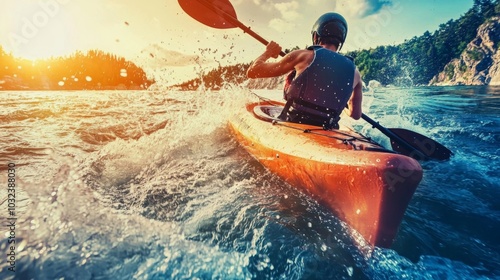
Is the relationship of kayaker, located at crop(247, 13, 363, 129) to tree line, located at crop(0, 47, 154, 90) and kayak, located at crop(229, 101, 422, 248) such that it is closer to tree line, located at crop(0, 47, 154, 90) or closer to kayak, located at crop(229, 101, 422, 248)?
kayak, located at crop(229, 101, 422, 248)

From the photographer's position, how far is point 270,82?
83875mm

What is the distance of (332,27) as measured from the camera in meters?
3.35

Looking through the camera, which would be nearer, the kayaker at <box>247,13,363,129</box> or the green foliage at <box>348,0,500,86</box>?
the kayaker at <box>247,13,363,129</box>

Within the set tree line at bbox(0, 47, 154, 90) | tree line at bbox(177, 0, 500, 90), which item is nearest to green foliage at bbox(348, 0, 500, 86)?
tree line at bbox(177, 0, 500, 90)

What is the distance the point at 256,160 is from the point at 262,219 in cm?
158

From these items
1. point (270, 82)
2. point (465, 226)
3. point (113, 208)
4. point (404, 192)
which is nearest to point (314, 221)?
point (404, 192)

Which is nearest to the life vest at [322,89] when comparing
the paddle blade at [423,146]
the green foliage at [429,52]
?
the paddle blade at [423,146]

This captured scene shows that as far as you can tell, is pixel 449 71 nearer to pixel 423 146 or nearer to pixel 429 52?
pixel 429 52

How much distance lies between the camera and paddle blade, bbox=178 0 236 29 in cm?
560

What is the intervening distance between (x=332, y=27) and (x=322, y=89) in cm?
93

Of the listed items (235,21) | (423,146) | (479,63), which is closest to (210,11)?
(235,21)

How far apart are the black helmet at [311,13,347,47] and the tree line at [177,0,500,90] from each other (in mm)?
74519

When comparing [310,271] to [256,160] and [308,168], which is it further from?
[256,160]

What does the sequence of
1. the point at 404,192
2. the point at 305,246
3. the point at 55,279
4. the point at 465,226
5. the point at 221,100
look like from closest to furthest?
the point at 55,279 → the point at 404,192 → the point at 305,246 → the point at 465,226 → the point at 221,100
